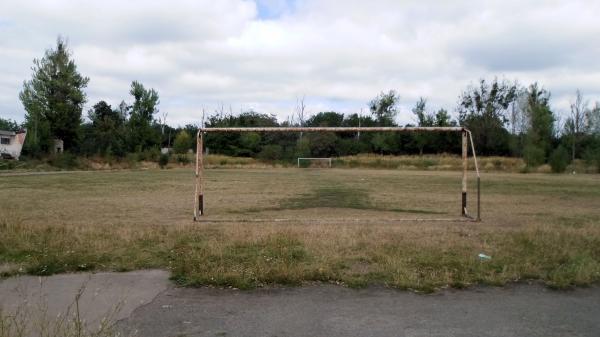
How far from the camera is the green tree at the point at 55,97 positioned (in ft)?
152

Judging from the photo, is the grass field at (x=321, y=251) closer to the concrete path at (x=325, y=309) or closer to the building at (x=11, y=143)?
the concrete path at (x=325, y=309)

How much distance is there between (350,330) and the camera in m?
4.18

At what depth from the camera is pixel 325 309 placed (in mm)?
4703

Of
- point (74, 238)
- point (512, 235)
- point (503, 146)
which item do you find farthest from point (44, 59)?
point (503, 146)

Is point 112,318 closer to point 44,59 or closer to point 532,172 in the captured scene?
point 532,172

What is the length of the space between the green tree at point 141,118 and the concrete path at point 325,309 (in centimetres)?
5858

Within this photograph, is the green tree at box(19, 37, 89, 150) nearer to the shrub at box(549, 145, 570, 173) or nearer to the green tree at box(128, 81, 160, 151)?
the green tree at box(128, 81, 160, 151)

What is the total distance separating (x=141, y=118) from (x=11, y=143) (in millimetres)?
15386

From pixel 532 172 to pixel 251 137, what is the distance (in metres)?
28.3

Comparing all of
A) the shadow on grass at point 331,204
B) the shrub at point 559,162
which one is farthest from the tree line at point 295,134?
the shadow on grass at point 331,204

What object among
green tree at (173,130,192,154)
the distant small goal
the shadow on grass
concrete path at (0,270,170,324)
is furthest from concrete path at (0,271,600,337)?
green tree at (173,130,192,154)

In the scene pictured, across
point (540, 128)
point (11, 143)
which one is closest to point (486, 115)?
point (540, 128)

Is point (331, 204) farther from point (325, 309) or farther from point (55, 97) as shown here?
point (55, 97)

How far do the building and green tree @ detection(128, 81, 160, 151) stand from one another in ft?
42.9
